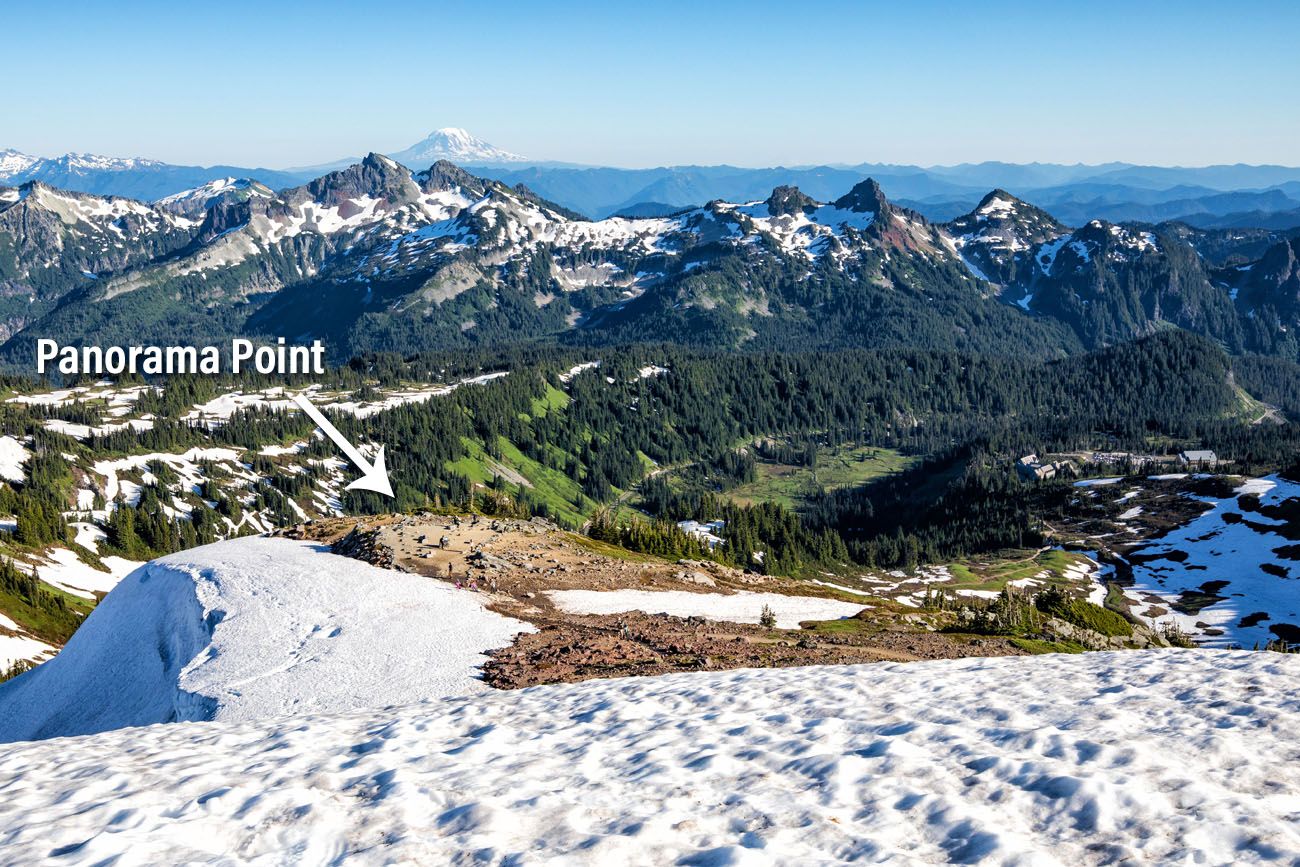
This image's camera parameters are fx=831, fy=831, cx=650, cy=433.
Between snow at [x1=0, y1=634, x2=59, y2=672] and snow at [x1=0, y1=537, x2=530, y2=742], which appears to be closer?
snow at [x1=0, y1=537, x2=530, y2=742]

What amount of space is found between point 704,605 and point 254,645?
110ft

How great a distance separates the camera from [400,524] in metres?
71.7

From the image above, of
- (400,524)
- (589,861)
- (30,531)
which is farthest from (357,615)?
(30,531)

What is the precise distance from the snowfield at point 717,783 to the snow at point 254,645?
16506 mm

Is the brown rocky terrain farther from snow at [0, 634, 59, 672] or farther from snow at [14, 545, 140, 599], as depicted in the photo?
snow at [14, 545, 140, 599]

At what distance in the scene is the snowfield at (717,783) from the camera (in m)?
13.8

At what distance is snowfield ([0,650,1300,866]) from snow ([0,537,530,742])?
650 inches

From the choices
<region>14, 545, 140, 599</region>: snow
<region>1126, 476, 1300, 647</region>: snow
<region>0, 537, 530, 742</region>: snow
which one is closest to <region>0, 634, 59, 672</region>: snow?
<region>14, 545, 140, 599</region>: snow

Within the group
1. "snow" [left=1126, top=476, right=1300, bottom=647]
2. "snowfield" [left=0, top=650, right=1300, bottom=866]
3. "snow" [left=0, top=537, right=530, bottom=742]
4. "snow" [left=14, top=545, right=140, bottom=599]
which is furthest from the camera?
"snow" [left=1126, top=476, right=1300, bottom=647]

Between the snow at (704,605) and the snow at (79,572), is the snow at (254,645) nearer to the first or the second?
the snow at (704,605)

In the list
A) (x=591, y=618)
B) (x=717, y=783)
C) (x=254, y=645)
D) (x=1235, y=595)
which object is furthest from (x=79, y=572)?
(x=1235, y=595)

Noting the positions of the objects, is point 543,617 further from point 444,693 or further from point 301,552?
point 301,552

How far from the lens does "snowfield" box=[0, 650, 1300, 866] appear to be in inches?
544

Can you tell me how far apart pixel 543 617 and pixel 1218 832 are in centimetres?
4418
